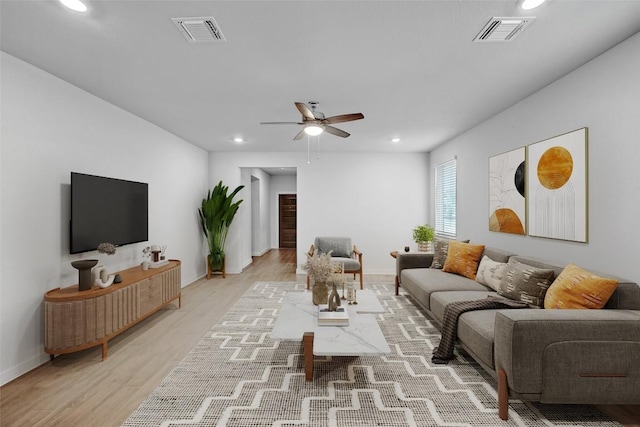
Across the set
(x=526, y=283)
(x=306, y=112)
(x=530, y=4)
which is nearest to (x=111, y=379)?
(x=306, y=112)

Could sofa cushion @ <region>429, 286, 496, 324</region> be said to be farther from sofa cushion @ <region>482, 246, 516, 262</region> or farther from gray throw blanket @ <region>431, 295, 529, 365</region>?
sofa cushion @ <region>482, 246, 516, 262</region>

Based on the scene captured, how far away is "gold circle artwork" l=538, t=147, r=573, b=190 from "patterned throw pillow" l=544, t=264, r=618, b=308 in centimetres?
94

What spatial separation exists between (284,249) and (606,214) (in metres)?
8.84

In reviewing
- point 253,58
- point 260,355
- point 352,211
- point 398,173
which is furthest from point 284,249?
point 253,58

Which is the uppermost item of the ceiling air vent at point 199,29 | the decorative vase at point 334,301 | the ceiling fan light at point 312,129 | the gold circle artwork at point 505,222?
the ceiling air vent at point 199,29

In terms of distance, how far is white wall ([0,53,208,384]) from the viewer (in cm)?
251

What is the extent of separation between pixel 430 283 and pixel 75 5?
388 cm

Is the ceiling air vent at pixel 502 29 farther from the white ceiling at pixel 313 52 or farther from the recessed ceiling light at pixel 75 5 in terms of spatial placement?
the recessed ceiling light at pixel 75 5

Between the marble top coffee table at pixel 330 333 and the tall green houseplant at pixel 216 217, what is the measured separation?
11.2ft

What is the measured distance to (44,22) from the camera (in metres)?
2.09

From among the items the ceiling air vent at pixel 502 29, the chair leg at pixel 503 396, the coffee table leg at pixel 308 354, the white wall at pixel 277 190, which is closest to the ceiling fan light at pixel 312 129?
the ceiling air vent at pixel 502 29

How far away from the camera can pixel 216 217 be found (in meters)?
6.05

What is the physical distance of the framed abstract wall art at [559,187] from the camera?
2740 mm

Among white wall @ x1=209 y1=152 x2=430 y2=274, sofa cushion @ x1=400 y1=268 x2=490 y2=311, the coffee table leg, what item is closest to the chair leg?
the coffee table leg
